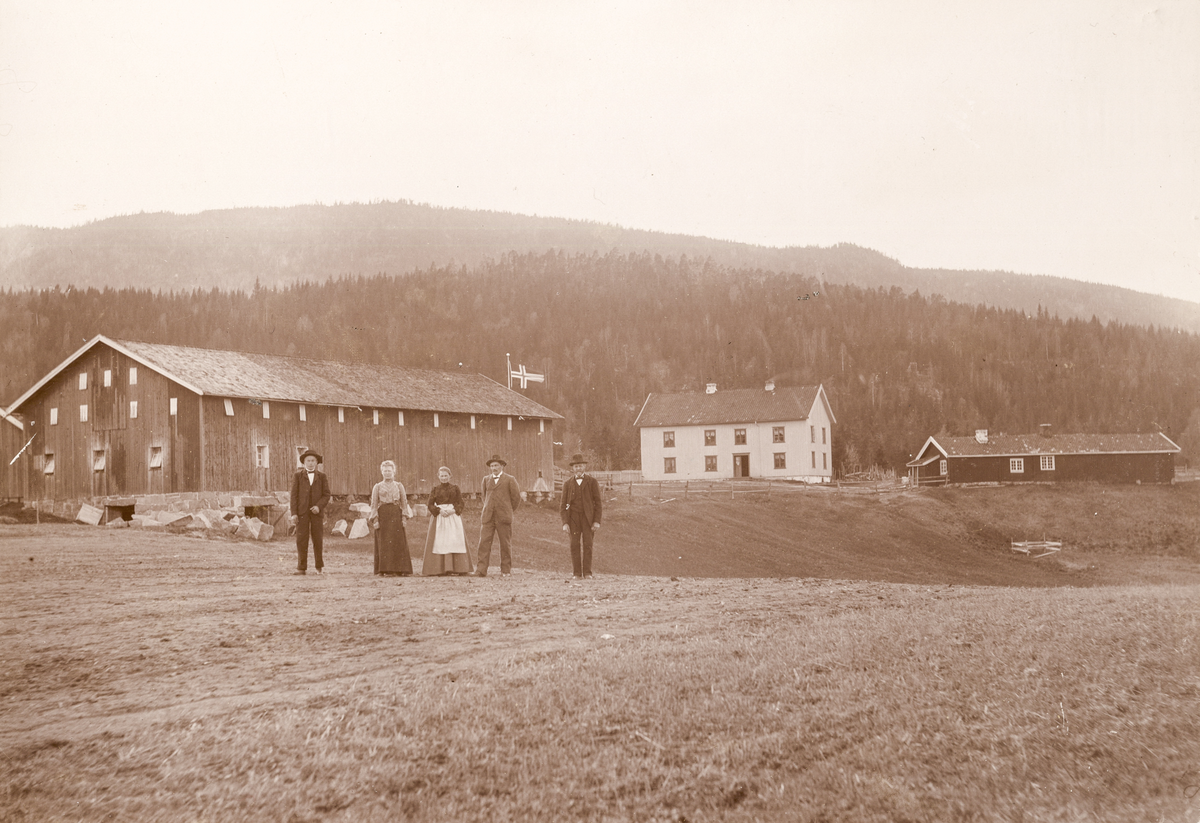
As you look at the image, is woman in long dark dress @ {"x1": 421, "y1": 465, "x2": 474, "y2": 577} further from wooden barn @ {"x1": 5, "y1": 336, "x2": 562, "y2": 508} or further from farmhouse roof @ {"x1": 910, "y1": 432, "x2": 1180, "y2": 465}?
farmhouse roof @ {"x1": 910, "y1": 432, "x2": 1180, "y2": 465}

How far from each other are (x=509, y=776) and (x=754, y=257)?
178 meters

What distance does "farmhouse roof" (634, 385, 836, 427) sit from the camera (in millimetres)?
75438

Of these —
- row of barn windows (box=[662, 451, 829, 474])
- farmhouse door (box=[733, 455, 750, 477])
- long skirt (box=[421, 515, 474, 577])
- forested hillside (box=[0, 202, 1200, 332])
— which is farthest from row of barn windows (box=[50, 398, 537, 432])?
forested hillside (box=[0, 202, 1200, 332])

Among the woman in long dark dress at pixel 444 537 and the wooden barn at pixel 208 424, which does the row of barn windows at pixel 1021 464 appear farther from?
the woman in long dark dress at pixel 444 537

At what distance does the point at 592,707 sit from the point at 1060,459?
6704 centimetres

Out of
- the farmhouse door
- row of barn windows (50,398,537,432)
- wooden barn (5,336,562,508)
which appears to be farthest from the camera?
the farmhouse door

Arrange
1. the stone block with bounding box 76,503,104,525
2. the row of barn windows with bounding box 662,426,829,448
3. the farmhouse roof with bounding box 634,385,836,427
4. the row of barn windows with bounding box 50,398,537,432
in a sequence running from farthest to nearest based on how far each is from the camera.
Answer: the farmhouse roof with bounding box 634,385,836,427, the row of barn windows with bounding box 662,426,829,448, the row of barn windows with bounding box 50,398,537,432, the stone block with bounding box 76,503,104,525

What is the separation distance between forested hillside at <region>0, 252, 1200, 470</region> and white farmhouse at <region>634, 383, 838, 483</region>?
13341 mm

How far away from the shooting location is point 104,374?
1572 inches

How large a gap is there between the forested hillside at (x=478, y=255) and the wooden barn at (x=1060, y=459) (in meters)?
47.2

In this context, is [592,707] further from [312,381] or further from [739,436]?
[739,436]

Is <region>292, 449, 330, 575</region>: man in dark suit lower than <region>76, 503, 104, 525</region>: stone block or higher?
higher

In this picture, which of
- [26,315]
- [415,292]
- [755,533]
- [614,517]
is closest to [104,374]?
[614,517]

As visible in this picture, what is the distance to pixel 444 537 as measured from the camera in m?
18.1
